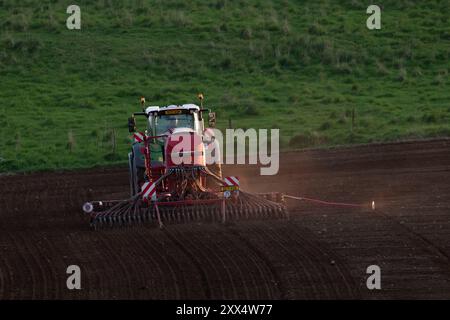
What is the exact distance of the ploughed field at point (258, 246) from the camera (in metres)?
16.2

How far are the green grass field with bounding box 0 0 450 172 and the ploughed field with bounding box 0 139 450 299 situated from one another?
5873mm

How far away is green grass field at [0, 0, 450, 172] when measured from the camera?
32.9 m

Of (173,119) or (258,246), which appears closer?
(258,246)

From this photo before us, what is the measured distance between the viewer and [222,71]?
133 feet

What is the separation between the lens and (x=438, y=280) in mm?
16172

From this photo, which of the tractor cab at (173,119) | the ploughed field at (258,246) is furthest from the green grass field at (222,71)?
the tractor cab at (173,119)

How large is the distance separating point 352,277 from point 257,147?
14.3 metres

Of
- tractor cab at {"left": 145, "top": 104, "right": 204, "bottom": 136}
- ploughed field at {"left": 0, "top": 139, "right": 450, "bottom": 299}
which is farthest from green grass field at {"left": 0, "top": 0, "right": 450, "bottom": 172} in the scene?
tractor cab at {"left": 145, "top": 104, "right": 204, "bottom": 136}

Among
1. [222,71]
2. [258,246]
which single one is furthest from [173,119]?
[222,71]

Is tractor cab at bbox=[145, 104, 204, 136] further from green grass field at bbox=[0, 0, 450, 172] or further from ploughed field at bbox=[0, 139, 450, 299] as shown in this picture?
green grass field at bbox=[0, 0, 450, 172]

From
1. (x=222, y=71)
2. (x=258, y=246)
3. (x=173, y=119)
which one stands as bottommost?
(x=258, y=246)

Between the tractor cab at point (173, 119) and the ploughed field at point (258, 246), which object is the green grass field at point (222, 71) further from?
the tractor cab at point (173, 119)

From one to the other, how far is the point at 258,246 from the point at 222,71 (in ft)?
73.3

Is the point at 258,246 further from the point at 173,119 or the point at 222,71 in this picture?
the point at 222,71
